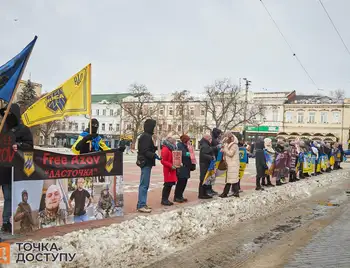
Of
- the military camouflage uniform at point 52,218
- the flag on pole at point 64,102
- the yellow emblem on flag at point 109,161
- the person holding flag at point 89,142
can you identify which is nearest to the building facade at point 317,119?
the person holding flag at point 89,142

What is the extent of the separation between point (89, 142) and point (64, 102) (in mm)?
938

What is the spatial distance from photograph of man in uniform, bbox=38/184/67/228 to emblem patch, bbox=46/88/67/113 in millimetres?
1714

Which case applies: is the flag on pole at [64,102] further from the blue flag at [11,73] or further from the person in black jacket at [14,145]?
the blue flag at [11,73]

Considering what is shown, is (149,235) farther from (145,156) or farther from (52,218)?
(145,156)

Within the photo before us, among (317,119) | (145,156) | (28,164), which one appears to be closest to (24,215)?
(28,164)

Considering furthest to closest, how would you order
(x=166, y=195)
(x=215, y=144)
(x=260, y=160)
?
(x=260, y=160) → (x=215, y=144) → (x=166, y=195)

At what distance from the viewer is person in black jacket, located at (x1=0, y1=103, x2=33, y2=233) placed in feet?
18.1

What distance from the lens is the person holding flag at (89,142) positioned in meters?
7.41

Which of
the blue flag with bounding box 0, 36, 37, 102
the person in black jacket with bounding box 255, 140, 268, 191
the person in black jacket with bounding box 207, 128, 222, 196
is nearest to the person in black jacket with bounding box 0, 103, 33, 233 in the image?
the blue flag with bounding box 0, 36, 37, 102

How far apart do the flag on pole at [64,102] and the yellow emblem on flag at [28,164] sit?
121 cm

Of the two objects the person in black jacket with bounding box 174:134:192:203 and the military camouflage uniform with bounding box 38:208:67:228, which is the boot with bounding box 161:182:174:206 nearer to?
the person in black jacket with bounding box 174:134:192:203

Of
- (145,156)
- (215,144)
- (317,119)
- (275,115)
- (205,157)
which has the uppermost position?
(275,115)

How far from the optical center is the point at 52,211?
6.12m

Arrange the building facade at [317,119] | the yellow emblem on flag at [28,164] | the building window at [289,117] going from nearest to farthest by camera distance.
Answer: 1. the yellow emblem on flag at [28,164]
2. the building facade at [317,119]
3. the building window at [289,117]
